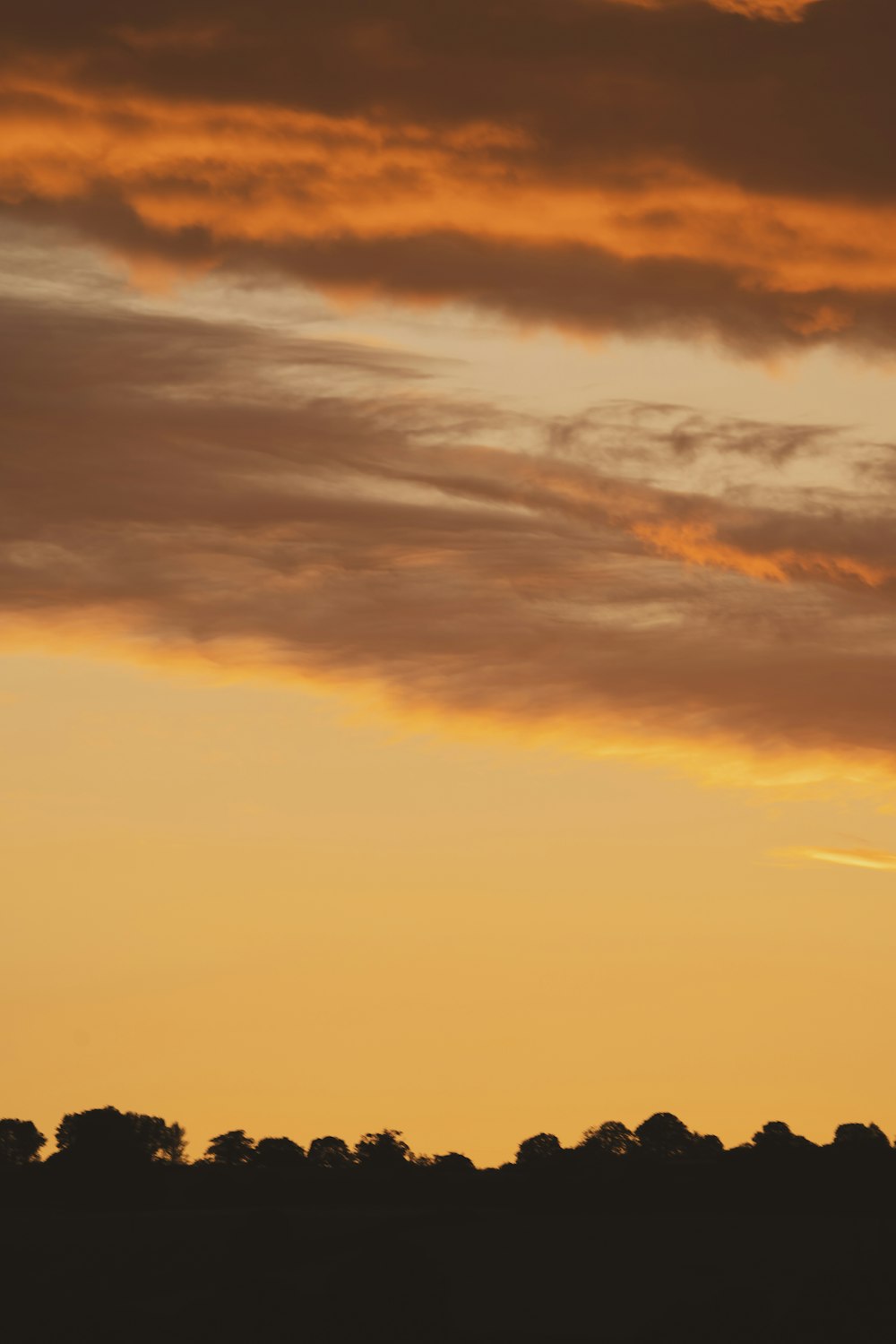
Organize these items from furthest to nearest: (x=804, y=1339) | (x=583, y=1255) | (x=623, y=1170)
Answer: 1. (x=623, y=1170)
2. (x=583, y=1255)
3. (x=804, y=1339)

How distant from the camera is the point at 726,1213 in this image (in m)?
148

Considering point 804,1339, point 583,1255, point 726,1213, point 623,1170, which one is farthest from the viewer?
point 623,1170

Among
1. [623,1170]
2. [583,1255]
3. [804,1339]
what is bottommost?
[804,1339]

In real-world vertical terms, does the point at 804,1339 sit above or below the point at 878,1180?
below

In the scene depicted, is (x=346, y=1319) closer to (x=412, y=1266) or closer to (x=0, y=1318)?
(x=412, y=1266)

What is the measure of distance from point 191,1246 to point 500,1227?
22.6m

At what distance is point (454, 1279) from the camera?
431ft

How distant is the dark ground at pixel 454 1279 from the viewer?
10725 cm

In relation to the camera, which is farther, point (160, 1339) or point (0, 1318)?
point (0, 1318)

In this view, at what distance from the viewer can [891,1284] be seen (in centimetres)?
11488

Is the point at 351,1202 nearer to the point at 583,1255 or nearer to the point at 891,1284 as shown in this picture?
the point at 583,1255

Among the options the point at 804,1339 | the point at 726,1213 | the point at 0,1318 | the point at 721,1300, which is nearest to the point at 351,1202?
the point at 726,1213

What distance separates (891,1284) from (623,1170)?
7654 cm

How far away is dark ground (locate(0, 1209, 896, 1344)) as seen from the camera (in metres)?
107
